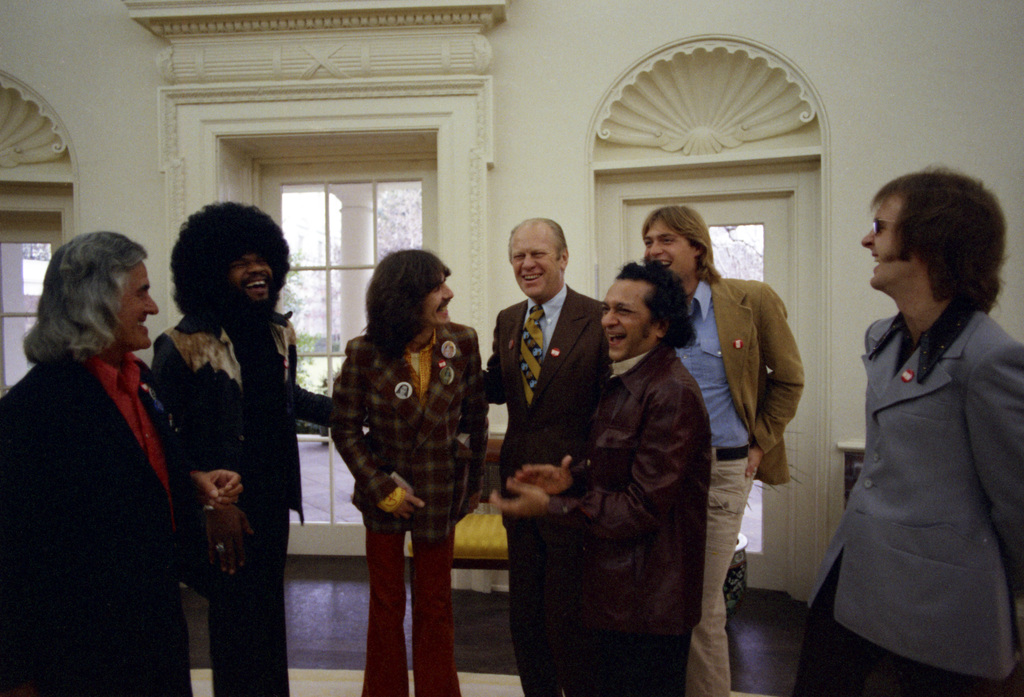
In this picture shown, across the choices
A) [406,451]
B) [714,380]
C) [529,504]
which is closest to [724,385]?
[714,380]

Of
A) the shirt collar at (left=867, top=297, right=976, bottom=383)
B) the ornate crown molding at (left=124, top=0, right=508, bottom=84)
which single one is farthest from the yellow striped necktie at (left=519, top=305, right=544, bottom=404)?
the ornate crown molding at (left=124, top=0, right=508, bottom=84)

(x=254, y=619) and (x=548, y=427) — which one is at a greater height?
(x=548, y=427)

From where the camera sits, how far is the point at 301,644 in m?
2.75

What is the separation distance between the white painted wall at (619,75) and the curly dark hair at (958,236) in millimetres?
1768

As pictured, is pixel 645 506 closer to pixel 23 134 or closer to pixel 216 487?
pixel 216 487

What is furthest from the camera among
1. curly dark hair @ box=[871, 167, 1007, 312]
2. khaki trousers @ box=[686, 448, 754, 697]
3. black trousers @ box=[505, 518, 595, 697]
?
khaki trousers @ box=[686, 448, 754, 697]

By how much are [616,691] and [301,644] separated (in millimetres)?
1864

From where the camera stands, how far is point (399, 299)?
180 cm

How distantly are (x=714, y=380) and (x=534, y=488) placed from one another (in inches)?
31.3

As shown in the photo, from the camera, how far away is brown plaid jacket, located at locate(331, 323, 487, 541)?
5.98ft

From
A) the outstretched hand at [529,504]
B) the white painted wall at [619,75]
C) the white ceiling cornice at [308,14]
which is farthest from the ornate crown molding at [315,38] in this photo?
the outstretched hand at [529,504]

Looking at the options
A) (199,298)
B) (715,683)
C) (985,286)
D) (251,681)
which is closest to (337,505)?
(251,681)

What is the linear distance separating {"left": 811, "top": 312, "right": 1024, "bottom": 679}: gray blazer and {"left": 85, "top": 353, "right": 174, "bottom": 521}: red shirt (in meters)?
1.58

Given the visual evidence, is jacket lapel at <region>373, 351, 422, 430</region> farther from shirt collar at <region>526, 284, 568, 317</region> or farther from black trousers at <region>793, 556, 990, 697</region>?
black trousers at <region>793, 556, 990, 697</region>
